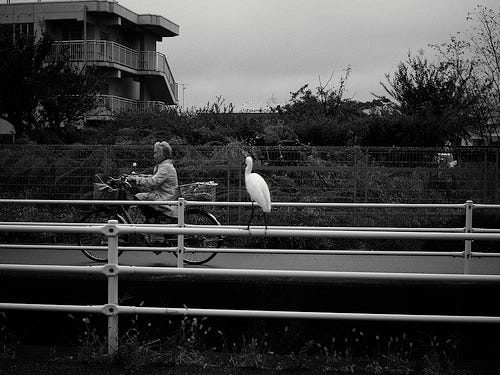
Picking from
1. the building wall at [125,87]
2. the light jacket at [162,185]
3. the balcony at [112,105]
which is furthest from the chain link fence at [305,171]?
the building wall at [125,87]

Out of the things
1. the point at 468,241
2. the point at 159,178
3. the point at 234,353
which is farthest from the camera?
the point at 159,178

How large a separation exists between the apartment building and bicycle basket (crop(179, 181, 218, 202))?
17912mm

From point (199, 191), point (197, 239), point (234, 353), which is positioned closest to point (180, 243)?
point (197, 239)

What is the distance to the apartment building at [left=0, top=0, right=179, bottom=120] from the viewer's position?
108 feet

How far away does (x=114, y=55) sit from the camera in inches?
1330

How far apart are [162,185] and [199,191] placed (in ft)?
11.5

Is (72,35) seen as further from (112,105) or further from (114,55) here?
(112,105)

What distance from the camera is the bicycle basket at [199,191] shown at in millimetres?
12977

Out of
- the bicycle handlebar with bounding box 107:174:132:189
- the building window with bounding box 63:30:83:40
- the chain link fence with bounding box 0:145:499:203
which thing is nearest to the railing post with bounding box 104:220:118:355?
the bicycle handlebar with bounding box 107:174:132:189

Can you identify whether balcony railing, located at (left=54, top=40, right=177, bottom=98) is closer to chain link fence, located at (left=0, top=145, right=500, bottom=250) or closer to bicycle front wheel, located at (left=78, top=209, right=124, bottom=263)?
chain link fence, located at (left=0, top=145, right=500, bottom=250)

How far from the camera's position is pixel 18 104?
23781mm

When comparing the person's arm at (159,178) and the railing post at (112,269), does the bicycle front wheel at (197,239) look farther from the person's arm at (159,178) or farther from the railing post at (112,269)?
the railing post at (112,269)

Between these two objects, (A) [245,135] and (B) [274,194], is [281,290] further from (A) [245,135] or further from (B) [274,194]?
(A) [245,135]

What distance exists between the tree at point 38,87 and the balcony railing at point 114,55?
491cm
